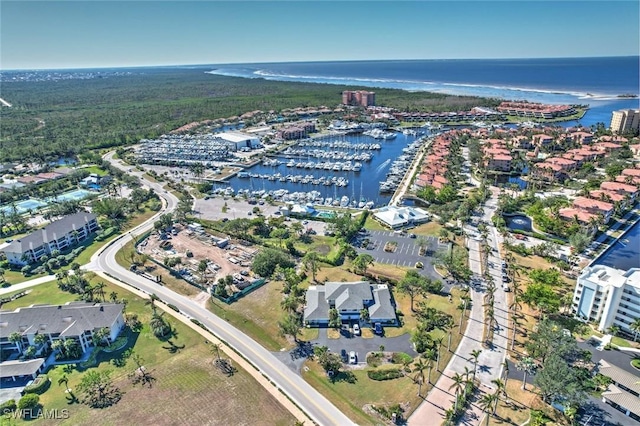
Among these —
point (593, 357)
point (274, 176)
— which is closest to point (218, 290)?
point (593, 357)

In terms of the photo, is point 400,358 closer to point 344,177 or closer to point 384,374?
point 384,374

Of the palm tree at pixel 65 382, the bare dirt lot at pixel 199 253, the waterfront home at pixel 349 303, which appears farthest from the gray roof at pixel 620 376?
the palm tree at pixel 65 382

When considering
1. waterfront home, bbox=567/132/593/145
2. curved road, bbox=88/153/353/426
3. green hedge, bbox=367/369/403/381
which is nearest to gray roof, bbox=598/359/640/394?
green hedge, bbox=367/369/403/381

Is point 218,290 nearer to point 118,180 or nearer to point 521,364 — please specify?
point 521,364

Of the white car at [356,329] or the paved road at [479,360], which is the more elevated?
the paved road at [479,360]

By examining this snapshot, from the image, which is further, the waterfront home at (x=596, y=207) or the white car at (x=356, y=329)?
the waterfront home at (x=596, y=207)

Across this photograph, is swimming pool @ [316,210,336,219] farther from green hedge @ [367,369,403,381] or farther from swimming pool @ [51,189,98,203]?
swimming pool @ [51,189,98,203]

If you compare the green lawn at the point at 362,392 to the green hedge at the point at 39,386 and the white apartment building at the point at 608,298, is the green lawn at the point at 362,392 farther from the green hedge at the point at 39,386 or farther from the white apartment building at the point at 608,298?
the green hedge at the point at 39,386
